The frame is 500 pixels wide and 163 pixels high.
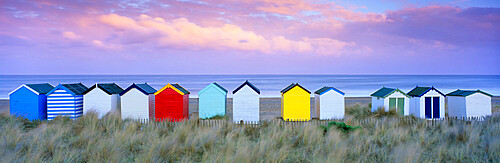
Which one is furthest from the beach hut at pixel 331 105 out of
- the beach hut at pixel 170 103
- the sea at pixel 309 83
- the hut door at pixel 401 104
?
the sea at pixel 309 83

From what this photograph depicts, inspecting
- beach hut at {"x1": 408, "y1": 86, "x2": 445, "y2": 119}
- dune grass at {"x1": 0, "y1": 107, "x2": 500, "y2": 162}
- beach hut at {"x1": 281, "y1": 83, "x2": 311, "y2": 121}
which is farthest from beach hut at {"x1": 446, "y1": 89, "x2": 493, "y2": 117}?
beach hut at {"x1": 281, "y1": 83, "x2": 311, "y2": 121}

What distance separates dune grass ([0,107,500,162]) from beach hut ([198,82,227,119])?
169 centimetres

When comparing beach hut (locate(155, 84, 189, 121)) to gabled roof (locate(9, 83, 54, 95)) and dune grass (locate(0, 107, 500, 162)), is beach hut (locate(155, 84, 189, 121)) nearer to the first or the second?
dune grass (locate(0, 107, 500, 162))

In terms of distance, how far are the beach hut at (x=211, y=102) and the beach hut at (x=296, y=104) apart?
212 cm

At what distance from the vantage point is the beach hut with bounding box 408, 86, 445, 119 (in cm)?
1259

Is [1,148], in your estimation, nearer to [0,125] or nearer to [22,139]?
[22,139]

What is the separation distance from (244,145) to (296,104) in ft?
16.4

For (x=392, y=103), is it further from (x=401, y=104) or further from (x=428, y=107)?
(x=428, y=107)

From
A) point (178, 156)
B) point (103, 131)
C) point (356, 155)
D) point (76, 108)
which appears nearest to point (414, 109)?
point (356, 155)

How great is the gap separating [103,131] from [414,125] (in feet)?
28.3

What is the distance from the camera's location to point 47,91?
1170 centimetres

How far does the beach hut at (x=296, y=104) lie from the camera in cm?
1180

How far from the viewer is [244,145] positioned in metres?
7.20

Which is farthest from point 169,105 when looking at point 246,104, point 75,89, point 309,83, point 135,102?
point 309,83
